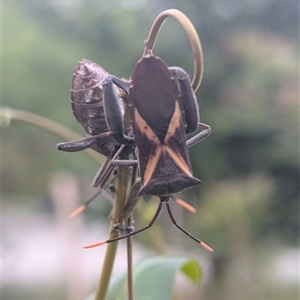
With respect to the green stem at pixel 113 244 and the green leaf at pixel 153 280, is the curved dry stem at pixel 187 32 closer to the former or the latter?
the green stem at pixel 113 244

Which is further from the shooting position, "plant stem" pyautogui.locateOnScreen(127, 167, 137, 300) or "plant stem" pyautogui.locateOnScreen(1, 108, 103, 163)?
"plant stem" pyautogui.locateOnScreen(1, 108, 103, 163)

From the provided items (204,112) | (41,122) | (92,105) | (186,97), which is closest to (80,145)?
(92,105)

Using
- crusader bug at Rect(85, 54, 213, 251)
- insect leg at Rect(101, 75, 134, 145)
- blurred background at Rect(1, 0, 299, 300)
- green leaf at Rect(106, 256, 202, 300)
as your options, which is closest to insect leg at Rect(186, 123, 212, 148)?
crusader bug at Rect(85, 54, 213, 251)

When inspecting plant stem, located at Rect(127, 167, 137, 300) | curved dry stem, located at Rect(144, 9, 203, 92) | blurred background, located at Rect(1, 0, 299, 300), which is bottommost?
plant stem, located at Rect(127, 167, 137, 300)

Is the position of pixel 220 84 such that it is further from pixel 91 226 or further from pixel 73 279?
pixel 73 279

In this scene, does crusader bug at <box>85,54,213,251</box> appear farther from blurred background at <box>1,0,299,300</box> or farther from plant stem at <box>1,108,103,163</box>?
blurred background at <box>1,0,299,300</box>

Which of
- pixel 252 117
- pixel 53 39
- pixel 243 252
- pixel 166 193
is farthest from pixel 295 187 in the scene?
pixel 166 193

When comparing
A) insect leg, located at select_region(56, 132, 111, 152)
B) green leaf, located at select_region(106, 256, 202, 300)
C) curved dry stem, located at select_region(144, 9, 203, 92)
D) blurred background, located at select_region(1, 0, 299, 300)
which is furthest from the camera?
blurred background, located at select_region(1, 0, 299, 300)

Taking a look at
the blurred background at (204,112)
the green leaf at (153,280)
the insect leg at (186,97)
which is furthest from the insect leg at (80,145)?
the blurred background at (204,112)
